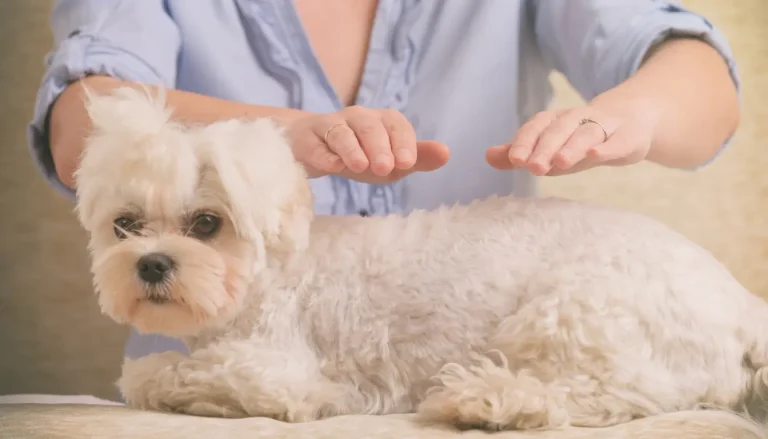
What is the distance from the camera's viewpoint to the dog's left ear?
47cm

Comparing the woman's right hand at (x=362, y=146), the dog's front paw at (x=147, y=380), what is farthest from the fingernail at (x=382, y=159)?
the dog's front paw at (x=147, y=380)

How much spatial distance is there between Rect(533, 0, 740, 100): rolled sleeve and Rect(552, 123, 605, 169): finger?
0.13 meters

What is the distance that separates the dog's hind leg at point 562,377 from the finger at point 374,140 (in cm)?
14

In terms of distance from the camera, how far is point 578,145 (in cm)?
46

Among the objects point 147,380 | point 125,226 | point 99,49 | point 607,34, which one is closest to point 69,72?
point 99,49

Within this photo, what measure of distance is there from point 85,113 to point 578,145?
362 millimetres

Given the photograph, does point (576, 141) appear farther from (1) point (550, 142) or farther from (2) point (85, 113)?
(2) point (85, 113)

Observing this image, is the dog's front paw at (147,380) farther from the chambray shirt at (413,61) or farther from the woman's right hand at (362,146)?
the woman's right hand at (362,146)

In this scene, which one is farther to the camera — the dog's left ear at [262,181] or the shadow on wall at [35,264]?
the shadow on wall at [35,264]

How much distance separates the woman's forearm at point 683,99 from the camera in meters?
0.53

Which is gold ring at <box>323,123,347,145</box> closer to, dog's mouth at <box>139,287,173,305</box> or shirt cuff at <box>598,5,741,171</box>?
dog's mouth at <box>139,287,173,305</box>

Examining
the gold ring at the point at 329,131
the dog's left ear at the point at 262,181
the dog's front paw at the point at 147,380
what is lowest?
the dog's front paw at the point at 147,380

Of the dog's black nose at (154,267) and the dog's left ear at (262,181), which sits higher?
the dog's left ear at (262,181)

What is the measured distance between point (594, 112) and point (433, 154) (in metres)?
0.12
